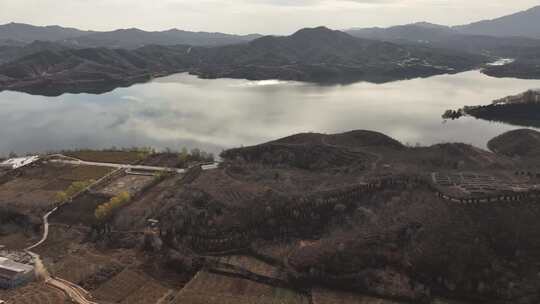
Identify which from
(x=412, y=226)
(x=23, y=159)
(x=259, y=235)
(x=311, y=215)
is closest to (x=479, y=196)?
(x=412, y=226)

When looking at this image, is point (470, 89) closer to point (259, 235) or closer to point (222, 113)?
point (222, 113)

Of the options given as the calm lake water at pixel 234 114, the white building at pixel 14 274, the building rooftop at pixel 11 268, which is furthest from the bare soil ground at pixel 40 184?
the calm lake water at pixel 234 114

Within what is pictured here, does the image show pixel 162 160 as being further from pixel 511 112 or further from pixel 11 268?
pixel 511 112

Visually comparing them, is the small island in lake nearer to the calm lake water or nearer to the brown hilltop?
the calm lake water

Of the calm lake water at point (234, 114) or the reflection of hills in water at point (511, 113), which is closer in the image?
the calm lake water at point (234, 114)

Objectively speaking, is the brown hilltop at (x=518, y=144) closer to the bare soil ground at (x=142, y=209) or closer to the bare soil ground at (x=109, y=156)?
the bare soil ground at (x=142, y=209)

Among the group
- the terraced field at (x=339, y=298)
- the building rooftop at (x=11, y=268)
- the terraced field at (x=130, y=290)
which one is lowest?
the terraced field at (x=130, y=290)
